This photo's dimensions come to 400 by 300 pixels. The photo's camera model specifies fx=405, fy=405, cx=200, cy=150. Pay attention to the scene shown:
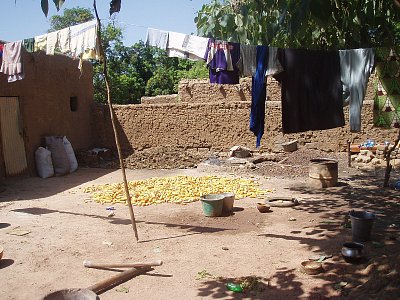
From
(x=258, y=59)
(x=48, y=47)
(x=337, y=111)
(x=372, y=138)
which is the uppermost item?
(x=48, y=47)

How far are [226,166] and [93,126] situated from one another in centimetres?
653

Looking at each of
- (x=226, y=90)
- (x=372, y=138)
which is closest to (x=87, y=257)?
(x=372, y=138)

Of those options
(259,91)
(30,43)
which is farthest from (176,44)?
(30,43)

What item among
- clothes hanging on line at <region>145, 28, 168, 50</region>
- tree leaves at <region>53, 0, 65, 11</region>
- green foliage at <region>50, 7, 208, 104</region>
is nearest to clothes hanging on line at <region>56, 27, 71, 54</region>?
clothes hanging on line at <region>145, 28, 168, 50</region>

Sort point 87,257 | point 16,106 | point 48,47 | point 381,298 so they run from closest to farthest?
1. point 381,298
2. point 87,257
3. point 48,47
4. point 16,106

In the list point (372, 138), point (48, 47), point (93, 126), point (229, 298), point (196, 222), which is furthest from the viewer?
point (93, 126)

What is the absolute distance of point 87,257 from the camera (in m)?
5.55

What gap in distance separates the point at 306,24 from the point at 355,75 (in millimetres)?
1676

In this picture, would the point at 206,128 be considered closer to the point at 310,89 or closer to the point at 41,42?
the point at 41,42

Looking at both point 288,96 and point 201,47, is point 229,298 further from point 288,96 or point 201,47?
point 201,47

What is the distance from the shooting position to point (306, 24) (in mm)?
5020

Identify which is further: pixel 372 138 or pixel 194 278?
pixel 372 138

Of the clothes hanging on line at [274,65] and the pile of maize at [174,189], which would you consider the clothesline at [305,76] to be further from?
the pile of maize at [174,189]

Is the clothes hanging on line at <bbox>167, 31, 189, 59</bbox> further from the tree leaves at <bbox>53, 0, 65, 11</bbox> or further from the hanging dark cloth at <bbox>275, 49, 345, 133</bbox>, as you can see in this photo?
the tree leaves at <bbox>53, 0, 65, 11</bbox>
